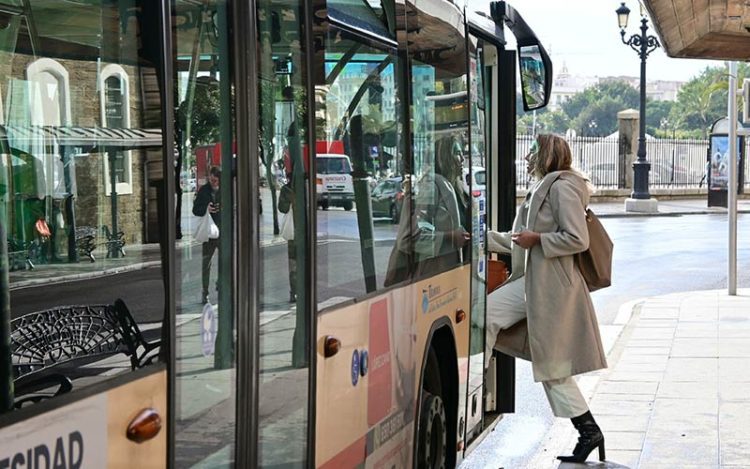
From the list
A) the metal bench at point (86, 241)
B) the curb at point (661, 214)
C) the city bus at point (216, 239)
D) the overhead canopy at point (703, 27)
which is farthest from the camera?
the curb at point (661, 214)

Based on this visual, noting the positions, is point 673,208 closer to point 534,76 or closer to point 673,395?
point 673,395

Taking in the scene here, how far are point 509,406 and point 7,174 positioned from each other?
588cm

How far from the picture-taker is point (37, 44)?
2895 millimetres

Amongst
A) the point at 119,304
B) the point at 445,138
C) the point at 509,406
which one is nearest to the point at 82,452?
the point at 119,304

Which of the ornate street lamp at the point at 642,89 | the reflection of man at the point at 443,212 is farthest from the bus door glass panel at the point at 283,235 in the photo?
the ornate street lamp at the point at 642,89

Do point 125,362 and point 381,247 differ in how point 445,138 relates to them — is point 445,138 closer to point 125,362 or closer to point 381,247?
point 381,247

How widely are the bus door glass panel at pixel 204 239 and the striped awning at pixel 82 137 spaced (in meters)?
0.18

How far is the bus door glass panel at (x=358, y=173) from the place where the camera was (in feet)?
14.2

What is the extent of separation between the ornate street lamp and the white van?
3395 cm

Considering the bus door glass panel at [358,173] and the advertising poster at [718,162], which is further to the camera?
the advertising poster at [718,162]

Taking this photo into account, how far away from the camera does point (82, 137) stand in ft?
9.61

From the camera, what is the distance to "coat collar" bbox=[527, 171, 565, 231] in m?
7.29

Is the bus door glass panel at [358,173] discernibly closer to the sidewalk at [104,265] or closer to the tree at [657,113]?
the sidewalk at [104,265]

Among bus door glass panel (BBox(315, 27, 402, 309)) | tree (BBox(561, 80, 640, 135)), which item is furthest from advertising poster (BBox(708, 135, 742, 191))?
tree (BBox(561, 80, 640, 135))
